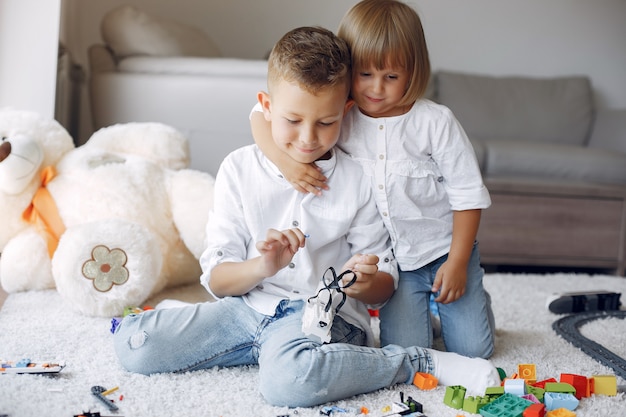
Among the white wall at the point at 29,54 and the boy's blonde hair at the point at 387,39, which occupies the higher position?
the boy's blonde hair at the point at 387,39

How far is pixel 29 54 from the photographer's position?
1.93 m

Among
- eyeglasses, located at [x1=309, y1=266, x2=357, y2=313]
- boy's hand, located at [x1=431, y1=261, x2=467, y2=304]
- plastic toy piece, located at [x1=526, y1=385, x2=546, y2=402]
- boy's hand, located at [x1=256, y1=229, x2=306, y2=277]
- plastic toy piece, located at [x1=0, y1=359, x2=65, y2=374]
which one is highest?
boy's hand, located at [x1=256, y1=229, x2=306, y2=277]

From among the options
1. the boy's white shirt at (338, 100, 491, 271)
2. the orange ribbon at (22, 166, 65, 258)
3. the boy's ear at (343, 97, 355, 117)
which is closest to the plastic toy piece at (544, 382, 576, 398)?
the boy's white shirt at (338, 100, 491, 271)

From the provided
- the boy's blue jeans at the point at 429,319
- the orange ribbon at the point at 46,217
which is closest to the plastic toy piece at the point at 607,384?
the boy's blue jeans at the point at 429,319

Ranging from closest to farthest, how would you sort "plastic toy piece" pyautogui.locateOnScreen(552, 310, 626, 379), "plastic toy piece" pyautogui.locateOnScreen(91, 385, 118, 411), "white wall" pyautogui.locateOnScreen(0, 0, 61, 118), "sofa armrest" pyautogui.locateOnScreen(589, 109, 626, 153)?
"plastic toy piece" pyautogui.locateOnScreen(91, 385, 118, 411), "plastic toy piece" pyautogui.locateOnScreen(552, 310, 626, 379), "white wall" pyautogui.locateOnScreen(0, 0, 61, 118), "sofa armrest" pyautogui.locateOnScreen(589, 109, 626, 153)

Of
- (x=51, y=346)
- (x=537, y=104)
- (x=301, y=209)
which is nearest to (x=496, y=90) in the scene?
(x=537, y=104)

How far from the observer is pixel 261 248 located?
1.06 metres

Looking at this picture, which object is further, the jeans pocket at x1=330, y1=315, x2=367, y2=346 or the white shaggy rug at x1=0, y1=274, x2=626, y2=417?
the jeans pocket at x1=330, y1=315, x2=367, y2=346

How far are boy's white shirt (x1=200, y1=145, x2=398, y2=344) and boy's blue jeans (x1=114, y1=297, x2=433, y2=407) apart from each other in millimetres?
35

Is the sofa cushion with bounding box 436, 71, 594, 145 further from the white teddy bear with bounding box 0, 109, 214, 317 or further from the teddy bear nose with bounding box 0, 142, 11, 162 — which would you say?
the teddy bear nose with bounding box 0, 142, 11, 162

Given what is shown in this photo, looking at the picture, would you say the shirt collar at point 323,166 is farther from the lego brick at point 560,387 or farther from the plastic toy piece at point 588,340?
the plastic toy piece at point 588,340

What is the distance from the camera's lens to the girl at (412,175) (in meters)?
1.20

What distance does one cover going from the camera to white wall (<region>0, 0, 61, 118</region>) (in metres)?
1.91

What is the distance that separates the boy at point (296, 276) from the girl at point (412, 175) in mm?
31
